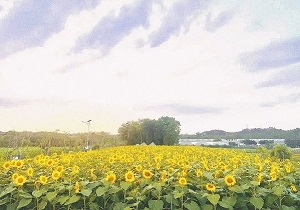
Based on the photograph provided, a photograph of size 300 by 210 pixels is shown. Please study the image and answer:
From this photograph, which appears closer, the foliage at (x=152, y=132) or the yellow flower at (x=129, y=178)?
the yellow flower at (x=129, y=178)

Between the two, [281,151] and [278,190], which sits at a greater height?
[281,151]

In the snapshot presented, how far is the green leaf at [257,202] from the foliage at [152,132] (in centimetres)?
3099

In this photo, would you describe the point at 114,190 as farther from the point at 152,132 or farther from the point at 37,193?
A: the point at 152,132

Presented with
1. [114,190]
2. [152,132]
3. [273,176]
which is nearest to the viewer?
[114,190]

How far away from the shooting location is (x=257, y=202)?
2.97 meters

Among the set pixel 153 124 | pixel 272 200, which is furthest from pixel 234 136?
pixel 272 200

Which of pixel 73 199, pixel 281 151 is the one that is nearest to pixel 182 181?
pixel 73 199

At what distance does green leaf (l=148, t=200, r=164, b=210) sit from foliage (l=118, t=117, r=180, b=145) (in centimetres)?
3114

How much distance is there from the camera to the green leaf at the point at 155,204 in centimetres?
283

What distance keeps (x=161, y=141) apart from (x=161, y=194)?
105 feet

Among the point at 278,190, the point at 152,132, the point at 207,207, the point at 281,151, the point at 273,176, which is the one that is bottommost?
the point at 207,207

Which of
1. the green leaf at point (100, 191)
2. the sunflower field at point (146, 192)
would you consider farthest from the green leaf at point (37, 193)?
the green leaf at point (100, 191)

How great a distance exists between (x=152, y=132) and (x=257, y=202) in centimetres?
3253

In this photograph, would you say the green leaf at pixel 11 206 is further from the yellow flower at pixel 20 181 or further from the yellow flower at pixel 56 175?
the yellow flower at pixel 56 175
